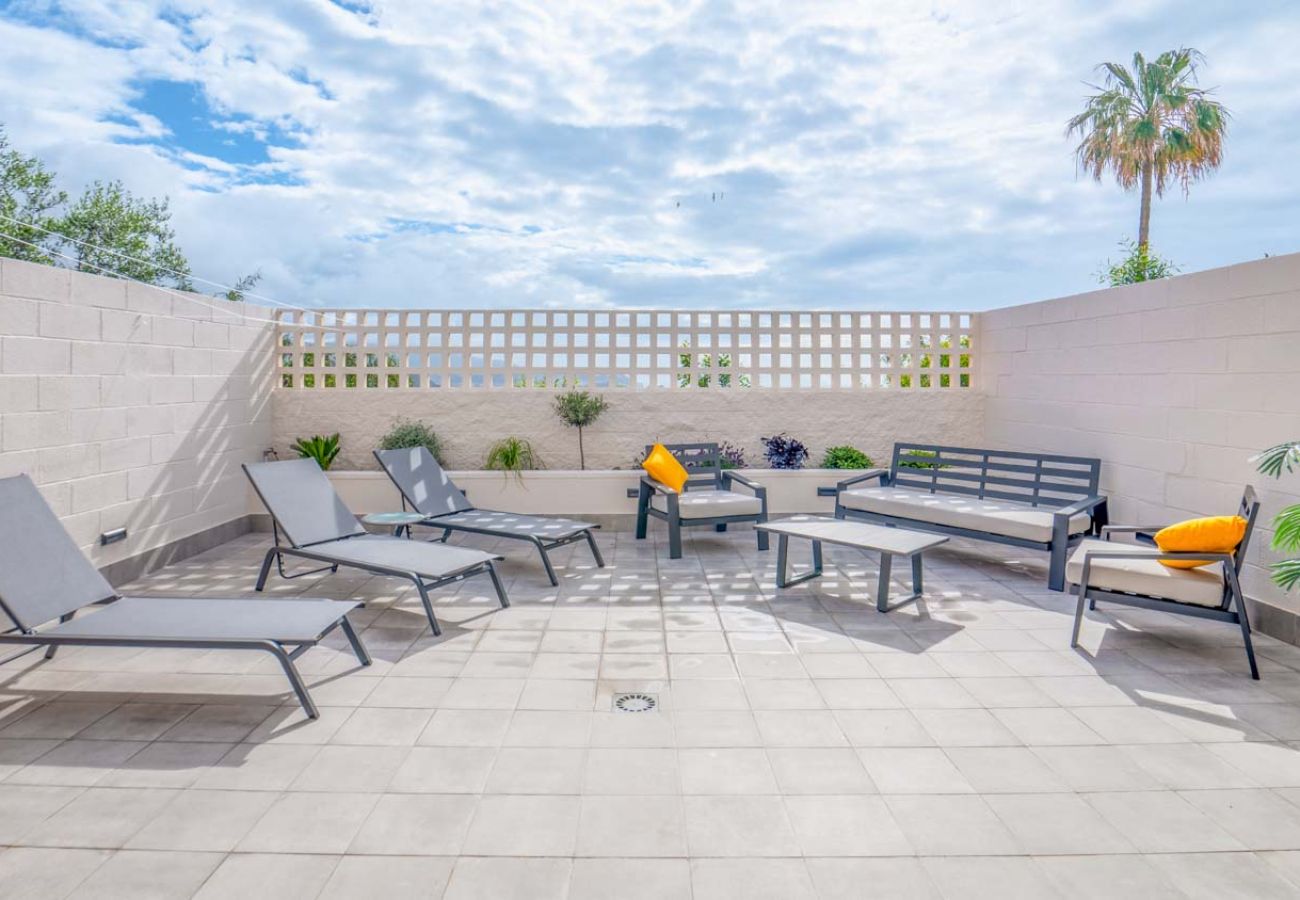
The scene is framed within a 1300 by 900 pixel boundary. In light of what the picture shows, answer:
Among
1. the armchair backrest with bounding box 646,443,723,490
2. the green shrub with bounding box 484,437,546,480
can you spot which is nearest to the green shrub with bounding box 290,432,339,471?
the green shrub with bounding box 484,437,546,480

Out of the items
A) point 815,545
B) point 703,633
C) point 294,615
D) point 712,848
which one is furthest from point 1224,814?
point 294,615

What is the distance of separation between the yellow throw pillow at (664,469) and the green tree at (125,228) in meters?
12.7

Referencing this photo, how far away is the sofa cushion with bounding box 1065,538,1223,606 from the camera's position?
3.51 metres

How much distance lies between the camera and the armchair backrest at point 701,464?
680 centimetres

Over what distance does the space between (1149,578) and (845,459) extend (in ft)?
12.4

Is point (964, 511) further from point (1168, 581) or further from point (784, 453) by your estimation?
point (784, 453)

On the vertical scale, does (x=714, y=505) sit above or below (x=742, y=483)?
below

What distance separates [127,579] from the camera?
504cm

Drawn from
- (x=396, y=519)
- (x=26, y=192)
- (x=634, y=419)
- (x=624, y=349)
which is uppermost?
(x=26, y=192)

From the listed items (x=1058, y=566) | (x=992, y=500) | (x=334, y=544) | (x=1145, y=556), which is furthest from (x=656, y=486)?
(x=1145, y=556)

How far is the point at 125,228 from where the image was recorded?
16.1m

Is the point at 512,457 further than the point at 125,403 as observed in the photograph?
Yes

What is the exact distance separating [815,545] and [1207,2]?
5.64 meters

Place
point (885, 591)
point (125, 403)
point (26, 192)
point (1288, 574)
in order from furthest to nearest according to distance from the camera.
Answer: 1. point (26, 192)
2. point (125, 403)
3. point (885, 591)
4. point (1288, 574)
